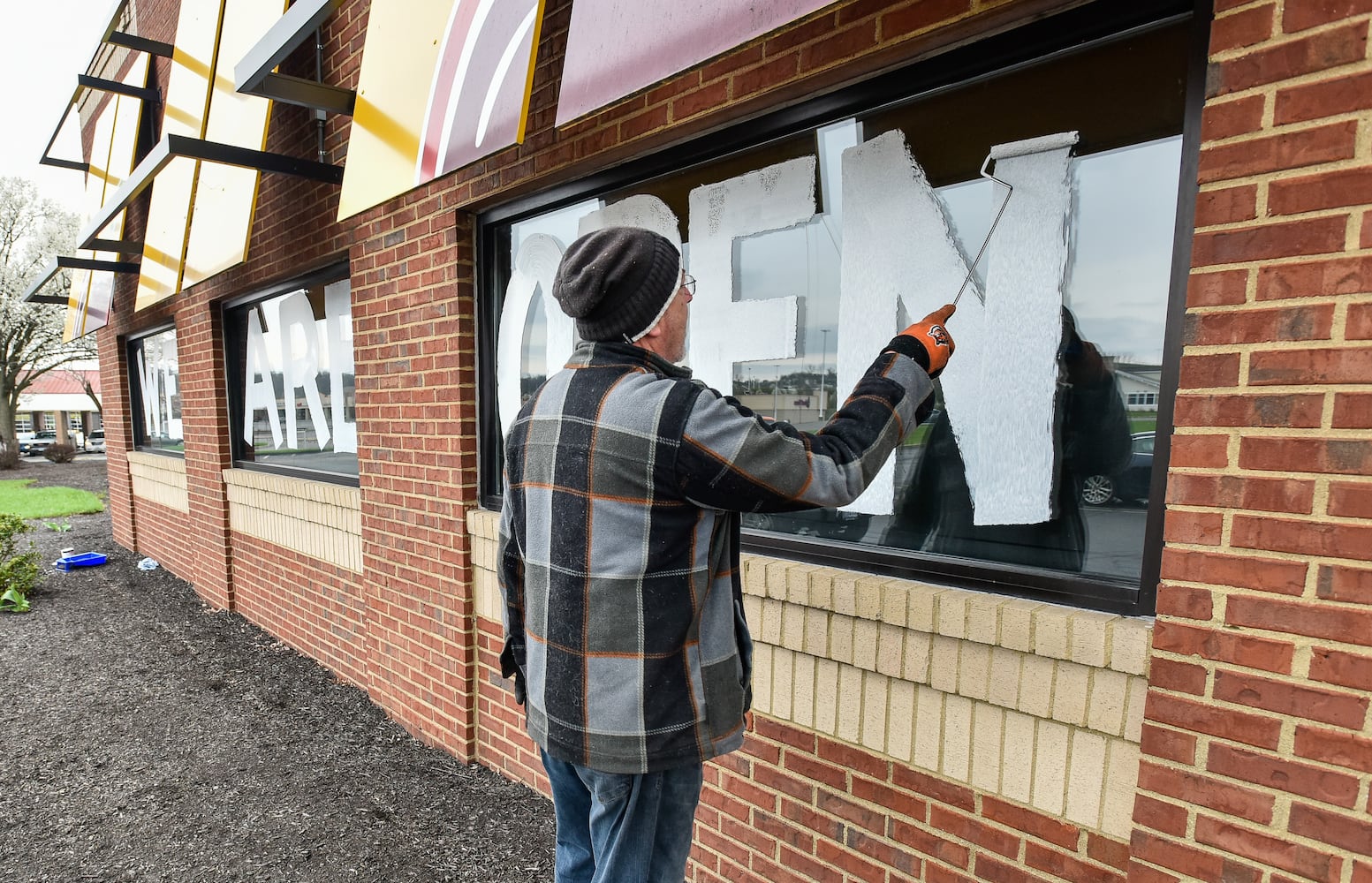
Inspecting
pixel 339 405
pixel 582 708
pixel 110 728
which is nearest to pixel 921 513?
pixel 582 708

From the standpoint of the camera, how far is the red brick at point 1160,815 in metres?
1.49

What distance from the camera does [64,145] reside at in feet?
28.7

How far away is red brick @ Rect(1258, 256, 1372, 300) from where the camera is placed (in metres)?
1.26

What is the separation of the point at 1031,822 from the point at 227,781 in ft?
11.4

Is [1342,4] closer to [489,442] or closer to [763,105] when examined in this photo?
[763,105]

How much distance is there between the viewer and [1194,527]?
1.45 m

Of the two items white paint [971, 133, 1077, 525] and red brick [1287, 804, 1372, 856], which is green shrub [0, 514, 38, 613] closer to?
white paint [971, 133, 1077, 525]

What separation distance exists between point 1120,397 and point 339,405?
171 inches

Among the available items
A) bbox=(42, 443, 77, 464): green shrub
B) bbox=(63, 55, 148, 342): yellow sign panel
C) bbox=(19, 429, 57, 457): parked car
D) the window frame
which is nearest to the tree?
bbox=(42, 443, 77, 464): green shrub

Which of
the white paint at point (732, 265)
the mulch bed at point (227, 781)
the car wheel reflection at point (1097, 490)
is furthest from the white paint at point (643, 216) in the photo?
the mulch bed at point (227, 781)

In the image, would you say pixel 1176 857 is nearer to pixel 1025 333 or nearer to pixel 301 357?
pixel 1025 333

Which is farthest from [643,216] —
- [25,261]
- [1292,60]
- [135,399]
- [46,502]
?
[25,261]

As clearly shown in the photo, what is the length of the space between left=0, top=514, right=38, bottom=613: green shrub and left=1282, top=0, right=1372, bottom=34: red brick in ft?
29.5

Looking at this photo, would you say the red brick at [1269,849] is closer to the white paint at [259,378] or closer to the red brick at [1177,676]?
the red brick at [1177,676]
